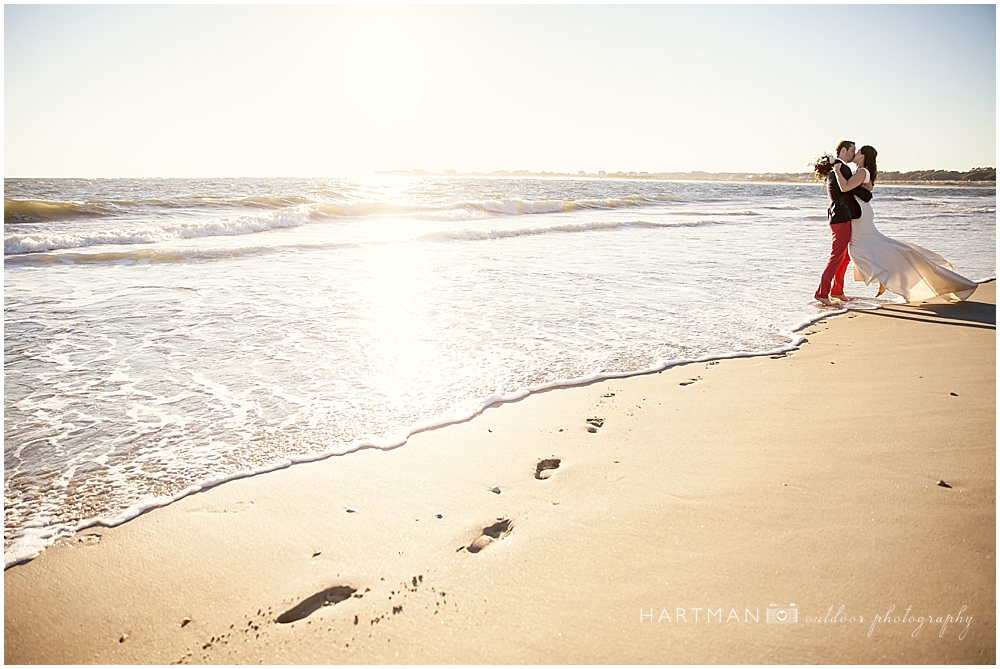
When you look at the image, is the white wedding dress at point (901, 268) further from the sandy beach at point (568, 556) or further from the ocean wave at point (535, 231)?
the ocean wave at point (535, 231)

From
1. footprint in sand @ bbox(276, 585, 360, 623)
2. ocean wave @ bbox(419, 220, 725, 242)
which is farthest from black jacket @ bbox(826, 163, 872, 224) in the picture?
ocean wave @ bbox(419, 220, 725, 242)

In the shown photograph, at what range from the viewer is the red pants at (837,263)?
6.32 m

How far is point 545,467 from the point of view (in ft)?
8.71

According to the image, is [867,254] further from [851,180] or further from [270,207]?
[270,207]

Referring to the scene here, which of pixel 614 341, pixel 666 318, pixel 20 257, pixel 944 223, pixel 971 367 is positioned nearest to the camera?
pixel 971 367

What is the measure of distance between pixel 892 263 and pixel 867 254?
28cm

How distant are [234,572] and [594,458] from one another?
5.50 feet

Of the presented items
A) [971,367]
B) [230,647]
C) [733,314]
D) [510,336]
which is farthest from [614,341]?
[230,647]

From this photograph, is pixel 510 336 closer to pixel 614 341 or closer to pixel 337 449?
pixel 614 341

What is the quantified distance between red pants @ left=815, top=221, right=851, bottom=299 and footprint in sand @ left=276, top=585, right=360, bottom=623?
21.0ft

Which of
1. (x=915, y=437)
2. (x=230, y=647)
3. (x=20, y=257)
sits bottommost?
(x=230, y=647)

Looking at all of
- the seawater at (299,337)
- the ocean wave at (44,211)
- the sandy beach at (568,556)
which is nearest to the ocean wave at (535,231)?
the seawater at (299,337)

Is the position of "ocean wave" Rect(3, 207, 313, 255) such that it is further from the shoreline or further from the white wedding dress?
the white wedding dress

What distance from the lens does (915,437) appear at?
285 centimetres
